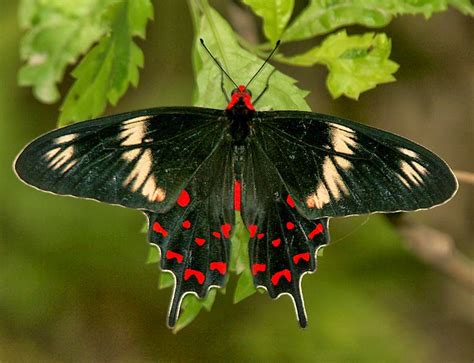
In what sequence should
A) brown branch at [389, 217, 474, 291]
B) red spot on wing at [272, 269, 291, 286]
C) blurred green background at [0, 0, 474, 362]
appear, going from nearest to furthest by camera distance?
red spot on wing at [272, 269, 291, 286], brown branch at [389, 217, 474, 291], blurred green background at [0, 0, 474, 362]

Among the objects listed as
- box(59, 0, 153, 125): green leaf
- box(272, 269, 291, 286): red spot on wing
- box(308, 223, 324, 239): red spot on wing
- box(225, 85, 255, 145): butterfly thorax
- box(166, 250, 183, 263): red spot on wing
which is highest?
box(59, 0, 153, 125): green leaf

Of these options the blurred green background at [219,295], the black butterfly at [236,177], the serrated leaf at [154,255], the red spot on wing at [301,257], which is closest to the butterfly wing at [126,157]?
the black butterfly at [236,177]

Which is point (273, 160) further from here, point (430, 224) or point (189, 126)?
point (430, 224)

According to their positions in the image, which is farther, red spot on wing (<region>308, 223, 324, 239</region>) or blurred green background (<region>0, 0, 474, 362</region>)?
blurred green background (<region>0, 0, 474, 362</region>)

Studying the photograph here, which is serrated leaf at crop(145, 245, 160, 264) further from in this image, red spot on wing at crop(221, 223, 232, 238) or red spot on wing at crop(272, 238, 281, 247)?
red spot on wing at crop(272, 238, 281, 247)

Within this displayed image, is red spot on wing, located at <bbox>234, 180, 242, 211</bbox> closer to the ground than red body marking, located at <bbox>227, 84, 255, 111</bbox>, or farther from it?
closer to the ground

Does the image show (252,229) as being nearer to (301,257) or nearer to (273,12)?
(301,257)

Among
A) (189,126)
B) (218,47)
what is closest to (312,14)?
(218,47)

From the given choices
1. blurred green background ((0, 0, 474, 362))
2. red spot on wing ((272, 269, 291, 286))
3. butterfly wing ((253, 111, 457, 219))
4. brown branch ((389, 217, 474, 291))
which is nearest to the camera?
butterfly wing ((253, 111, 457, 219))

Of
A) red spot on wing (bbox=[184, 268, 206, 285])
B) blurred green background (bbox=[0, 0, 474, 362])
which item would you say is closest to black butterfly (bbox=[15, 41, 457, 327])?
red spot on wing (bbox=[184, 268, 206, 285])

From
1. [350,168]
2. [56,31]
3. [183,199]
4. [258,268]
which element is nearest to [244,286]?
[258,268]
